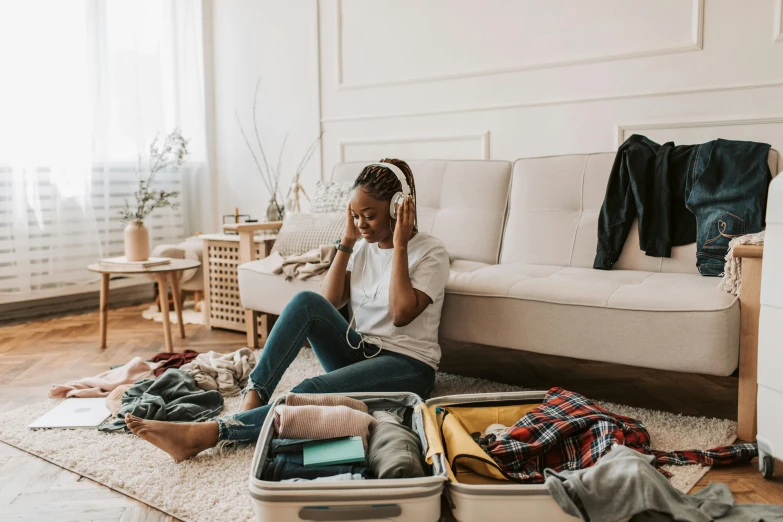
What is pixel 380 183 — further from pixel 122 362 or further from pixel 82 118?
pixel 82 118

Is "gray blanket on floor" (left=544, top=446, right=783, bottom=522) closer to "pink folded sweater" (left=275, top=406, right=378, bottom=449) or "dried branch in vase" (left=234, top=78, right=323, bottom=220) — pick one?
"pink folded sweater" (left=275, top=406, right=378, bottom=449)

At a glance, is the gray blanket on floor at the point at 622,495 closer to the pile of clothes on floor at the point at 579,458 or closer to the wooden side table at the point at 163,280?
the pile of clothes on floor at the point at 579,458

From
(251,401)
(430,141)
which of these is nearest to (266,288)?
(251,401)

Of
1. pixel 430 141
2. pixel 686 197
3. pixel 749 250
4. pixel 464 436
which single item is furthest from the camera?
pixel 430 141

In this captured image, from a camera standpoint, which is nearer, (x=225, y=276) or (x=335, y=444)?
(x=335, y=444)

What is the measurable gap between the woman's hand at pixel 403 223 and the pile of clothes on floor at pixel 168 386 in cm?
86

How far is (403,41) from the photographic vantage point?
3816mm

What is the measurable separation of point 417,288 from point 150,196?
181cm

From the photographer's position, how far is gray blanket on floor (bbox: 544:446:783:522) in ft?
4.59

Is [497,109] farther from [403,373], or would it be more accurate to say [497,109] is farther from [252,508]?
[252,508]

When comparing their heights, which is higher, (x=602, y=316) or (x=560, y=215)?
(x=560, y=215)

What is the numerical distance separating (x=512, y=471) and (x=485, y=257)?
1.30 meters

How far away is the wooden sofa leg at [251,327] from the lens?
318 centimetres

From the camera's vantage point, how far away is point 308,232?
3.11 m
